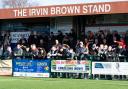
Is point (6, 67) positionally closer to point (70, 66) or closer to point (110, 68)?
point (70, 66)

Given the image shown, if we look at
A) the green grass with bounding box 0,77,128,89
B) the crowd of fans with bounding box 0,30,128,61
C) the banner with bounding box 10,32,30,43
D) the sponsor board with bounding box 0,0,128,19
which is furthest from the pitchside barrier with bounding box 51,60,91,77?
the banner with bounding box 10,32,30,43

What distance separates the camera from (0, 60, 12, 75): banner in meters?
31.9

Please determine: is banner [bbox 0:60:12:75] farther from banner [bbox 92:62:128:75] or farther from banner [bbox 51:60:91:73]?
banner [bbox 92:62:128:75]

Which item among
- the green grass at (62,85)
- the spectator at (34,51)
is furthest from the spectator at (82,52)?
the green grass at (62,85)

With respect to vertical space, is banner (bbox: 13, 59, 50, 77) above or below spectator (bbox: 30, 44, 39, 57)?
below

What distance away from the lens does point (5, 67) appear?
32219 mm

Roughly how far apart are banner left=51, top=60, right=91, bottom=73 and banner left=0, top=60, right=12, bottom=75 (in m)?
3.16

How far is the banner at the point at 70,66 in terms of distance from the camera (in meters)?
29.2

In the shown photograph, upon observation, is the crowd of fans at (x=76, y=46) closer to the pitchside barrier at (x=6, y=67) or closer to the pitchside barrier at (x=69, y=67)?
the pitchside barrier at (x=69, y=67)

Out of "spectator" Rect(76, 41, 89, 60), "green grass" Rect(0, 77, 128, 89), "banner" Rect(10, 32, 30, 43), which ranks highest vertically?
"banner" Rect(10, 32, 30, 43)

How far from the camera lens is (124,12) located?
32.0 metres

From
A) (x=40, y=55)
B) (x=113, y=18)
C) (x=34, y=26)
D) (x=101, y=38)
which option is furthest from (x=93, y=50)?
(x=34, y=26)

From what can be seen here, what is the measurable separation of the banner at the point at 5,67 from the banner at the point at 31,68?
1.21 ft

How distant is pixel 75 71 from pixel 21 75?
3775 millimetres
